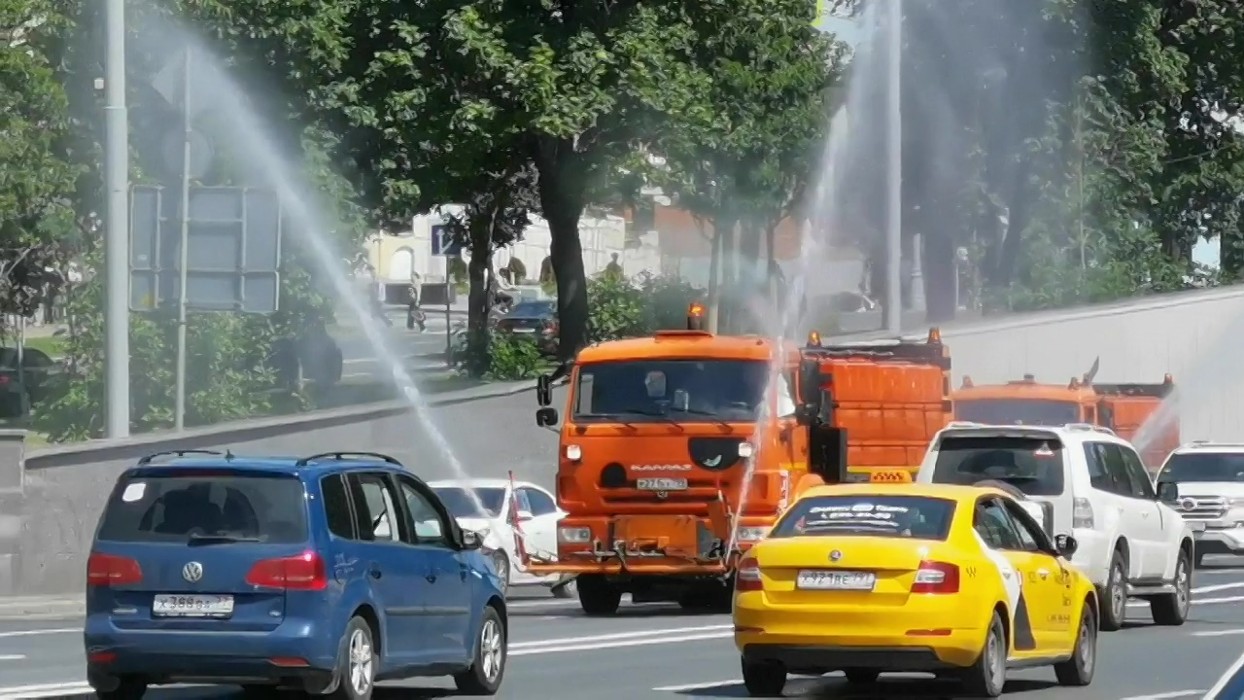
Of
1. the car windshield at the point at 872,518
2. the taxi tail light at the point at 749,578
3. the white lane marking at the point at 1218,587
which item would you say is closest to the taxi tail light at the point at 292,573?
the taxi tail light at the point at 749,578

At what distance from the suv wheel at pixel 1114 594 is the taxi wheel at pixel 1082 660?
17.2 ft

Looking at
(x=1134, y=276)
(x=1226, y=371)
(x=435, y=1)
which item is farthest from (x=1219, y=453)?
(x=1134, y=276)

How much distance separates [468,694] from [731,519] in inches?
317

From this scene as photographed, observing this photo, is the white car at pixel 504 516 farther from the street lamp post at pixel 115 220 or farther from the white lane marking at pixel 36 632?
the white lane marking at pixel 36 632

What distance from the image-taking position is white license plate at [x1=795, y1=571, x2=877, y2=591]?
15500 mm

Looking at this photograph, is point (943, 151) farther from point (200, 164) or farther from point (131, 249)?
point (131, 249)

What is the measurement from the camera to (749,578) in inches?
629

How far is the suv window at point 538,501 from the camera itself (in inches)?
1238

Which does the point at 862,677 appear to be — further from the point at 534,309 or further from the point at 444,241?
the point at 534,309

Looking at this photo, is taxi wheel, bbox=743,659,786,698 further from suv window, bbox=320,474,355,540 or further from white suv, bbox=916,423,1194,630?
white suv, bbox=916,423,1194,630

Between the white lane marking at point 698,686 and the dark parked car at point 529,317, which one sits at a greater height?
the dark parked car at point 529,317

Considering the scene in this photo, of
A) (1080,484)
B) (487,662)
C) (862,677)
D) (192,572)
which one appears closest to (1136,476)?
(1080,484)

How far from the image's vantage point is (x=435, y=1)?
40375mm

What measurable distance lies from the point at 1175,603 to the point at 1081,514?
2379mm
